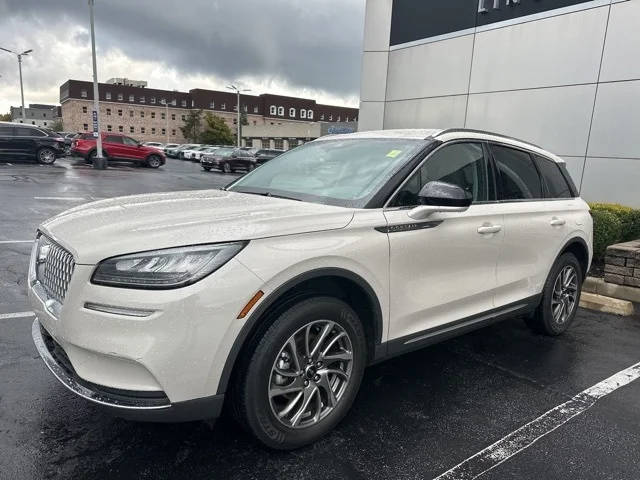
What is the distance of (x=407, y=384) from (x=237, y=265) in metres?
1.84

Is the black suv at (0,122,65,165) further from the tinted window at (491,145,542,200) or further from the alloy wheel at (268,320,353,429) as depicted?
the alloy wheel at (268,320,353,429)

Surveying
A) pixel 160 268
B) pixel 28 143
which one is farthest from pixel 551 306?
pixel 28 143

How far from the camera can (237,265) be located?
219cm

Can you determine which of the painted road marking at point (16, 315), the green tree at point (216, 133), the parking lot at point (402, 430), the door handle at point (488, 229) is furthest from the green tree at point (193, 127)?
the door handle at point (488, 229)

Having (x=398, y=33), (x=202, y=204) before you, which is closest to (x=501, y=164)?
(x=202, y=204)

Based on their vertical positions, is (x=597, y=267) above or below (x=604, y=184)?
below

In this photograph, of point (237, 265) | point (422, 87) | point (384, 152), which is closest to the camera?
point (237, 265)

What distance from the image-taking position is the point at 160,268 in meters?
2.12

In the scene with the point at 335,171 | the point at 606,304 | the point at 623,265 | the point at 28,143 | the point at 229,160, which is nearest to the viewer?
the point at 335,171

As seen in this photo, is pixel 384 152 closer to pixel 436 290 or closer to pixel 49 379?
pixel 436 290

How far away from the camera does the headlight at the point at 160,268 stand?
209 centimetres

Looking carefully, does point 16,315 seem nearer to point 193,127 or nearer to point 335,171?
point 335,171

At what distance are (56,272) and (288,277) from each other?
1179 mm

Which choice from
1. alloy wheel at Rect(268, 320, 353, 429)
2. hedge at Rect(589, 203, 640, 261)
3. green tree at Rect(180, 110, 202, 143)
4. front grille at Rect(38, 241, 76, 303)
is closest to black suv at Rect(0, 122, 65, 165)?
front grille at Rect(38, 241, 76, 303)
